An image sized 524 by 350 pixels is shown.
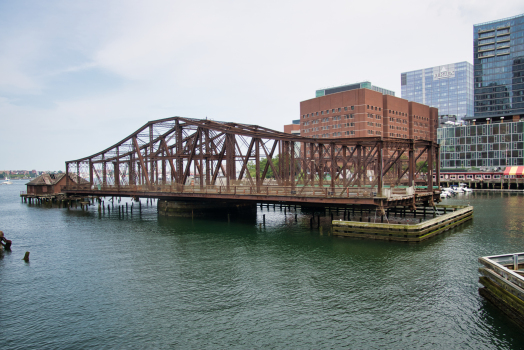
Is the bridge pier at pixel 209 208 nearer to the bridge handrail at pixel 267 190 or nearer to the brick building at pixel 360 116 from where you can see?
the bridge handrail at pixel 267 190

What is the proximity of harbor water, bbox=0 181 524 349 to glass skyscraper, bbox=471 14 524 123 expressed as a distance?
163m

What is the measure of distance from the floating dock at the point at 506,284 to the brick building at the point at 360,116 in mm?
104307

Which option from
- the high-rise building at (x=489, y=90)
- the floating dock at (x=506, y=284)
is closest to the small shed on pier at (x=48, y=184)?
the floating dock at (x=506, y=284)

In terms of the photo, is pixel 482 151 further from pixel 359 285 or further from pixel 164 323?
pixel 164 323

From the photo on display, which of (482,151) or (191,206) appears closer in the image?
(191,206)

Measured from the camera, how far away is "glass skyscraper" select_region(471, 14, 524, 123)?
166 meters

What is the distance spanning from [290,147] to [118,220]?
102 ft

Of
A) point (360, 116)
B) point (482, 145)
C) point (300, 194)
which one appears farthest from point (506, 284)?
point (482, 145)

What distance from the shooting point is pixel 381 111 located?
420 ft

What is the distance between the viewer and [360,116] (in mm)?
120688

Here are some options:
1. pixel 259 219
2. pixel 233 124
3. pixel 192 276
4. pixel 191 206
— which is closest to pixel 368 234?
pixel 192 276

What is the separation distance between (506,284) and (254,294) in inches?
499

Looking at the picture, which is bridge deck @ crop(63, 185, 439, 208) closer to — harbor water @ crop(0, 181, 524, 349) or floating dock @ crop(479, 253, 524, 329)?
harbor water @ crop(0, 181, 524, 349)

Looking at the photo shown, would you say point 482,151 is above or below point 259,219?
above
